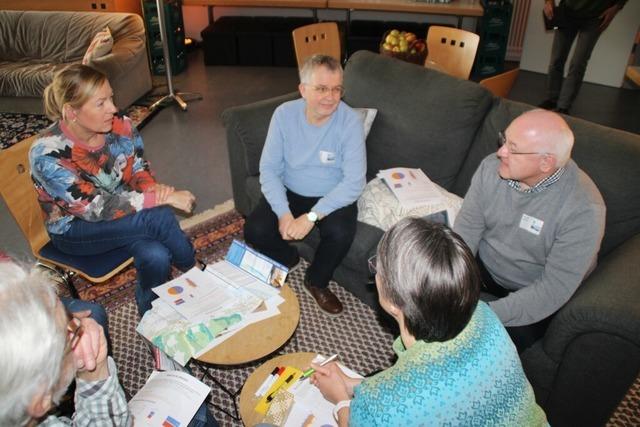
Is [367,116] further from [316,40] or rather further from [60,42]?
[60,42]

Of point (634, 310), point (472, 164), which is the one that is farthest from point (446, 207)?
point (634, 310)

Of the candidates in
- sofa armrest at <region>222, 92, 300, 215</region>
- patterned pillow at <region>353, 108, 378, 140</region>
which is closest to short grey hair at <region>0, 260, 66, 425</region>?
sofa armrest at <region>222, 92, 300, 215</region>

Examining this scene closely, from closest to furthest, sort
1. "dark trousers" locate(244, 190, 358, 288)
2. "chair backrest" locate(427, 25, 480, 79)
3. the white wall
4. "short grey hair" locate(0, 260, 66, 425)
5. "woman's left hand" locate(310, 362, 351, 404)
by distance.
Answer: "short grey hair" locate(0, 260, 66, 425)
"woman's left hand" locate(310, 362, 351, 404)
"dark trousers" locate(244, 190, 358, 288)
"chair backrest" locate(427, 25, 480, 79)
the white wall

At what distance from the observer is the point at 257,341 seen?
1795 mm

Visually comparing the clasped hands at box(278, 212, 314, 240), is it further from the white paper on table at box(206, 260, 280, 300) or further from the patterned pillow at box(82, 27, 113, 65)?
the patterned pillow at box(82, 27, 113, 65)

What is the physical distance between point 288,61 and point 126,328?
445 cm

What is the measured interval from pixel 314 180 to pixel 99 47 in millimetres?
2891

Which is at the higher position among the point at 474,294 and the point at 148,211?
the point at 474,294

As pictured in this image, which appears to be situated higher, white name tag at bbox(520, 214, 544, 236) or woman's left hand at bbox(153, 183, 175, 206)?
white name tag at bbox(520, 214, 544, 236)

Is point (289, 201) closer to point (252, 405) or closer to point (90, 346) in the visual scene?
point (252, 405)

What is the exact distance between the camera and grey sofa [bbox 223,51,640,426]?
5.53ft

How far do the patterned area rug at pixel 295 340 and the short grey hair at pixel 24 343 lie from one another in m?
1.12

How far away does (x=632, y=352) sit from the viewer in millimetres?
1619

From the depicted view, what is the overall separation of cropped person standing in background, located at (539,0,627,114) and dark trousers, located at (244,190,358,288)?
122 inches
